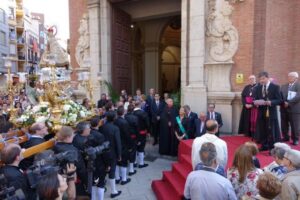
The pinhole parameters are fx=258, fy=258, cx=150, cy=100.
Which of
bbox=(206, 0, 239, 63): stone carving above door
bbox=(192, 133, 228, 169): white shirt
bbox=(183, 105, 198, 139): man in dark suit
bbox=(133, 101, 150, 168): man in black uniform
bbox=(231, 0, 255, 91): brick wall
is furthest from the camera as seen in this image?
bbox=(206, 0, 239, 63): stone carving above door

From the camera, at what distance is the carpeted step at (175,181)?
16.8ft

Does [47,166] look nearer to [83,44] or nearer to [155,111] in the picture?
[155,111]

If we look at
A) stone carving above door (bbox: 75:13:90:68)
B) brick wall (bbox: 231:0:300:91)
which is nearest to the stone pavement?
brick wall (bbox: 231:0:300:91)

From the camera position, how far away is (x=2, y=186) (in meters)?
2.58

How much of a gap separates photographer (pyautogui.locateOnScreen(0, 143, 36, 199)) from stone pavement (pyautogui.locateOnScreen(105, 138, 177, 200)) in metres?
2.95

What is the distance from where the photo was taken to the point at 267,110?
5.66 m

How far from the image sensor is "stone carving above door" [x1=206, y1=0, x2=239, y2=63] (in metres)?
7.93

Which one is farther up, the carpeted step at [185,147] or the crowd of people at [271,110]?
the crowd of people at [271,110]

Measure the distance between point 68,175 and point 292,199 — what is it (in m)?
2.49

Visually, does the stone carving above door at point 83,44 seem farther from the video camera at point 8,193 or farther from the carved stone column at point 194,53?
the video camera at point 8,193

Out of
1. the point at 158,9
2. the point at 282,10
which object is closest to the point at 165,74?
the point at 158,9

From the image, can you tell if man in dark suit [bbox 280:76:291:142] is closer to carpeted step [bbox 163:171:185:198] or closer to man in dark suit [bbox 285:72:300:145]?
man in dark suit [bbox 285:72:300:145]

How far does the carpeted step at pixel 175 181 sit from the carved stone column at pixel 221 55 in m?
2.89

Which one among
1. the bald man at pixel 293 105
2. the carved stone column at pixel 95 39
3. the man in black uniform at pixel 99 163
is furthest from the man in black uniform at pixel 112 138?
the carved stone column at pixel 95 39
